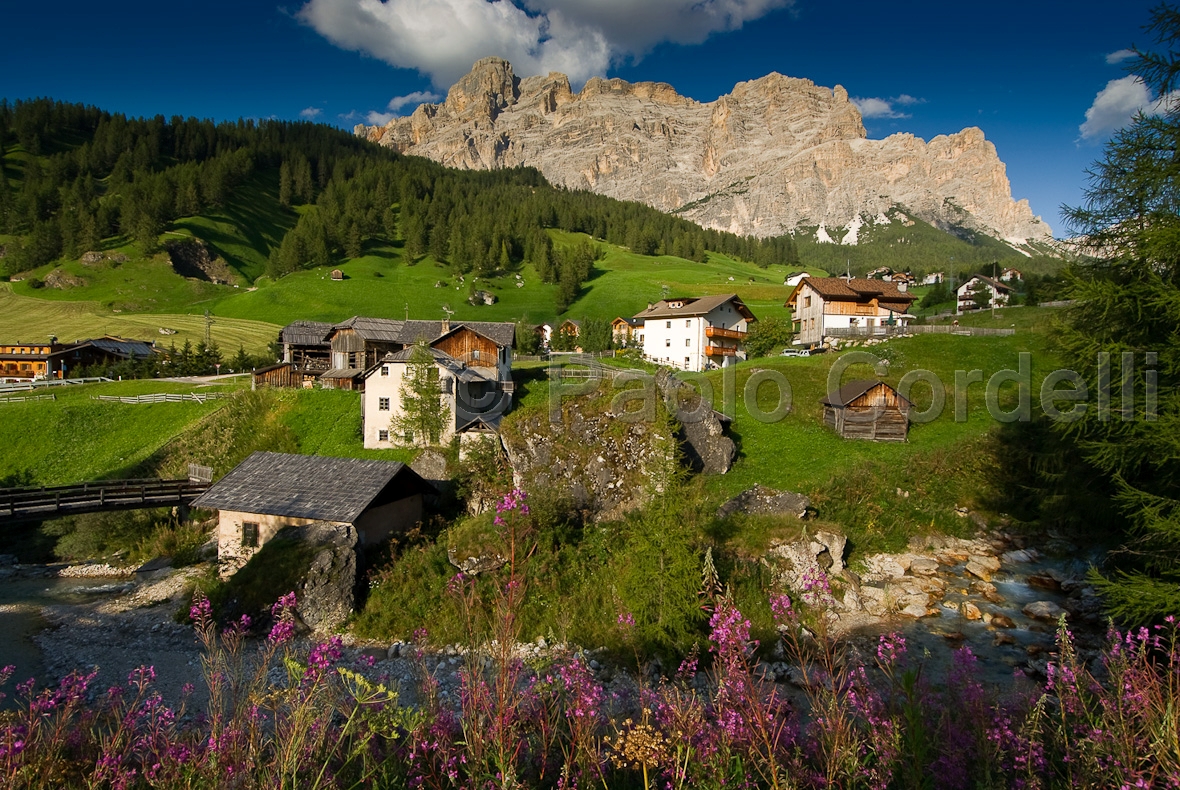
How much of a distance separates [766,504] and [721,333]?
136ft

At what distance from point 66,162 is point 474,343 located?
168 m

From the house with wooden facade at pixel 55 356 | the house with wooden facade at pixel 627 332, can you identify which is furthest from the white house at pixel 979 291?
the house with wooden facade at pixel 55 356

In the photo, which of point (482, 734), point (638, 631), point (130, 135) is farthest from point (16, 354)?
point (130, 135)

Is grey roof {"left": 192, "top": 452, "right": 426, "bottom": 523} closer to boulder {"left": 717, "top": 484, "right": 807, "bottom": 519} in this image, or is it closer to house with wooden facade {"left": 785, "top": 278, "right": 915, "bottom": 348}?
boulder {"left": 717, "top": 484, "right": 807, "bottom": 519}

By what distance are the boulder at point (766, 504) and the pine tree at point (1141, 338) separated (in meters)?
11.4

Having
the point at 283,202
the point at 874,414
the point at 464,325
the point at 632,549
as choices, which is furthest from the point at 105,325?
the point at 874,414

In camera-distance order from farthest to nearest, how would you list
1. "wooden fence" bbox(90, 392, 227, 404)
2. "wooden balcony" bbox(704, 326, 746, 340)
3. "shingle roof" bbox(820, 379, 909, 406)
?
"wooden balcony" bbox(704, 326, 746, 340) < "wooden fence" bbox(90, 392, 227, 404) < "shingle roof" bbox(820, 379, 909, 406)

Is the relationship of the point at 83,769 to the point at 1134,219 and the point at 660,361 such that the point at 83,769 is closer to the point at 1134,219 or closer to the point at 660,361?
the point at 1134,219

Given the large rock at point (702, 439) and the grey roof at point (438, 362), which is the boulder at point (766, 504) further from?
the grey roof at point (438, 362)

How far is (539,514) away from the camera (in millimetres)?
24734

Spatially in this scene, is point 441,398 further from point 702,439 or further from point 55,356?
point 55,356

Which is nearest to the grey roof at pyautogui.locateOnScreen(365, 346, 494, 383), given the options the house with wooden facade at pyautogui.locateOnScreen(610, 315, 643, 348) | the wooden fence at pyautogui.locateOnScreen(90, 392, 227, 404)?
the wooden fence at pyautogui.locateOnScreen(90, 392, 227, 404)

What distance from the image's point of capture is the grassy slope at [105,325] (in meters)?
78.0

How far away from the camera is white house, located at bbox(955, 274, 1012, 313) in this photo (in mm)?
85062
